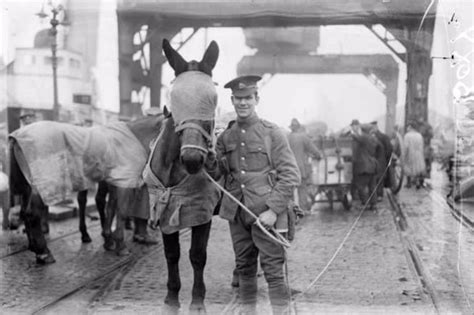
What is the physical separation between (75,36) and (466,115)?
3.40 meters

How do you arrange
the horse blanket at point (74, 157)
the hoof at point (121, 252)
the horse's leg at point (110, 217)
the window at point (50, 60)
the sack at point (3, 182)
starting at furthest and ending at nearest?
the horse's leg at point (110, 217)
the hoof at point (121, 252)
the horse blanket at point (74, 157)
the sack at point (3, 182)
the window at point (50, 60)

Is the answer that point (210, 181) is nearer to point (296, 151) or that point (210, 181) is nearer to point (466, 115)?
point (296, 151)

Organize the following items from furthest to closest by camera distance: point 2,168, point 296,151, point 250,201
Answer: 1. point 2,168
2. point 296,151
3. point 250,201

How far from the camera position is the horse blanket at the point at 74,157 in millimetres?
5969

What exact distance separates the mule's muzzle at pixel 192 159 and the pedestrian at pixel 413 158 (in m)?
1.94

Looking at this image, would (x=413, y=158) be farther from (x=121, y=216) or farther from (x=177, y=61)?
(x=121, y=216)

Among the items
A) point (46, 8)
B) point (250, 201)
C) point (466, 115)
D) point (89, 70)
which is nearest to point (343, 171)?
point (466, 115)

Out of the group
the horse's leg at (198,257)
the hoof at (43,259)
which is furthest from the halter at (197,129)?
the hoof at (43,259)

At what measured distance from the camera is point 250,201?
4.27m

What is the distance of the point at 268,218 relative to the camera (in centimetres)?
411

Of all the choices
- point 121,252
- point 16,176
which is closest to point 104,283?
point 121,252

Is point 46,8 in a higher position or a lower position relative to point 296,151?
higher

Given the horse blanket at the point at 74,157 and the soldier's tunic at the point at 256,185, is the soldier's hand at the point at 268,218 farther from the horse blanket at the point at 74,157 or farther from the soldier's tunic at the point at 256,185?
the horse blanket at the point at 74,157

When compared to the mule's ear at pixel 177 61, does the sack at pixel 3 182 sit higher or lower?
lower
